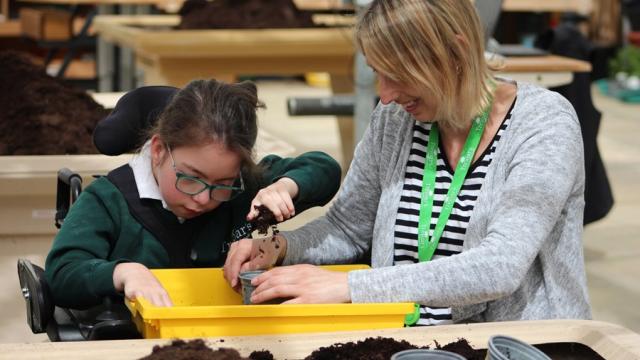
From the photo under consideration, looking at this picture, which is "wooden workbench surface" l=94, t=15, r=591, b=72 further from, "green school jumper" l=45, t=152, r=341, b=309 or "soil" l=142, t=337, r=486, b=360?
"soil" l=142, t=337, r=486, b=360

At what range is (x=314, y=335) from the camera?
158 centimetres

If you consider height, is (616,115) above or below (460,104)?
below

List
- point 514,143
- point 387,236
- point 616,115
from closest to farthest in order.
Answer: point 514,143 < point 387,236 < point 616,115

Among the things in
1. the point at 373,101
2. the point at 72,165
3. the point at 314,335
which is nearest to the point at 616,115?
the point at 373,101

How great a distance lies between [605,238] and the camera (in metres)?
5.23

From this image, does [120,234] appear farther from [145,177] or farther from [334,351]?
[334,351]

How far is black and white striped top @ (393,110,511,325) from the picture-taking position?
1987 mm

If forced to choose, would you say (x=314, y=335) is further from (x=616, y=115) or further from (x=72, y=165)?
(x=616, y=115)

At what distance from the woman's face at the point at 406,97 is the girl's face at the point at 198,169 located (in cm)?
32

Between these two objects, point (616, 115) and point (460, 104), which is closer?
point (460, 104)

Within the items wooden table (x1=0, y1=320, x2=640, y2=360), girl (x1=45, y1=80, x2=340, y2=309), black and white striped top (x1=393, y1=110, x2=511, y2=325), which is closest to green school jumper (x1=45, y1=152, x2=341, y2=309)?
girl (x1=45, y1=80, x2=340, y2=309)

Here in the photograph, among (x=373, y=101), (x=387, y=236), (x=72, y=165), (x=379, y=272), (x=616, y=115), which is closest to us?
(x=379, y=272)

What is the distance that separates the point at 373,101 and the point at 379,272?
8.30 feet

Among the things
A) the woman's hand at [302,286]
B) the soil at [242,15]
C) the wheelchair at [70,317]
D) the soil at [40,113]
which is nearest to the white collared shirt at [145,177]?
the wheelchair at [70,317]
